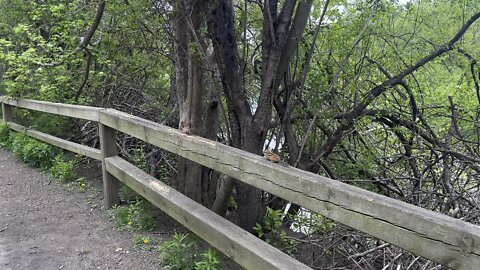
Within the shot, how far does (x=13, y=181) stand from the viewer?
19.6 feet

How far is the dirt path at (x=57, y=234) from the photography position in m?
3.52

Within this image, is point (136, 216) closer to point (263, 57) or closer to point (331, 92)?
point (263, 57)

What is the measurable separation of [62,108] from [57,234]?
2315 mm

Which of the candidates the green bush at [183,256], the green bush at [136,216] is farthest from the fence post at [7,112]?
the green bush at [183,256]

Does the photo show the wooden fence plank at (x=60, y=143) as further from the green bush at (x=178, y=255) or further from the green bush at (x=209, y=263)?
the green bush at (x=209, y=263)

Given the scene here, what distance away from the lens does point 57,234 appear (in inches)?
162

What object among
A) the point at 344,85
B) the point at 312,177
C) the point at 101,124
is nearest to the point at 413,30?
the point at 344,85

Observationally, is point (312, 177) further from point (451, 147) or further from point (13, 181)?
point (13, 181)

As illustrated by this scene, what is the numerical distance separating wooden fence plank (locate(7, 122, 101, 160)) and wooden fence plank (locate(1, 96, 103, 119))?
1.46 ft

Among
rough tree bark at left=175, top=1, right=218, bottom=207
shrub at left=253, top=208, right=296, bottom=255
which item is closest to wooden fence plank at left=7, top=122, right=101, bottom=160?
rough tree bark at left=175, top=1, right=218, bottom=207

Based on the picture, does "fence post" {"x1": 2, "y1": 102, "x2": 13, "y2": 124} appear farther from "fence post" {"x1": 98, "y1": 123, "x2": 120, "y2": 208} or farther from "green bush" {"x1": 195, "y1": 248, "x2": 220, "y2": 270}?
"green bush" {"x1": 195, "y1": 248, "x2": 220, "y2": 270}

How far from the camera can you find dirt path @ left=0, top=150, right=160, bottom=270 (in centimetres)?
352

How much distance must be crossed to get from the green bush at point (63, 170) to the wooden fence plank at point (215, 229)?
6.68 ft

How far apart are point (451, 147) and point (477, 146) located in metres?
0.27
